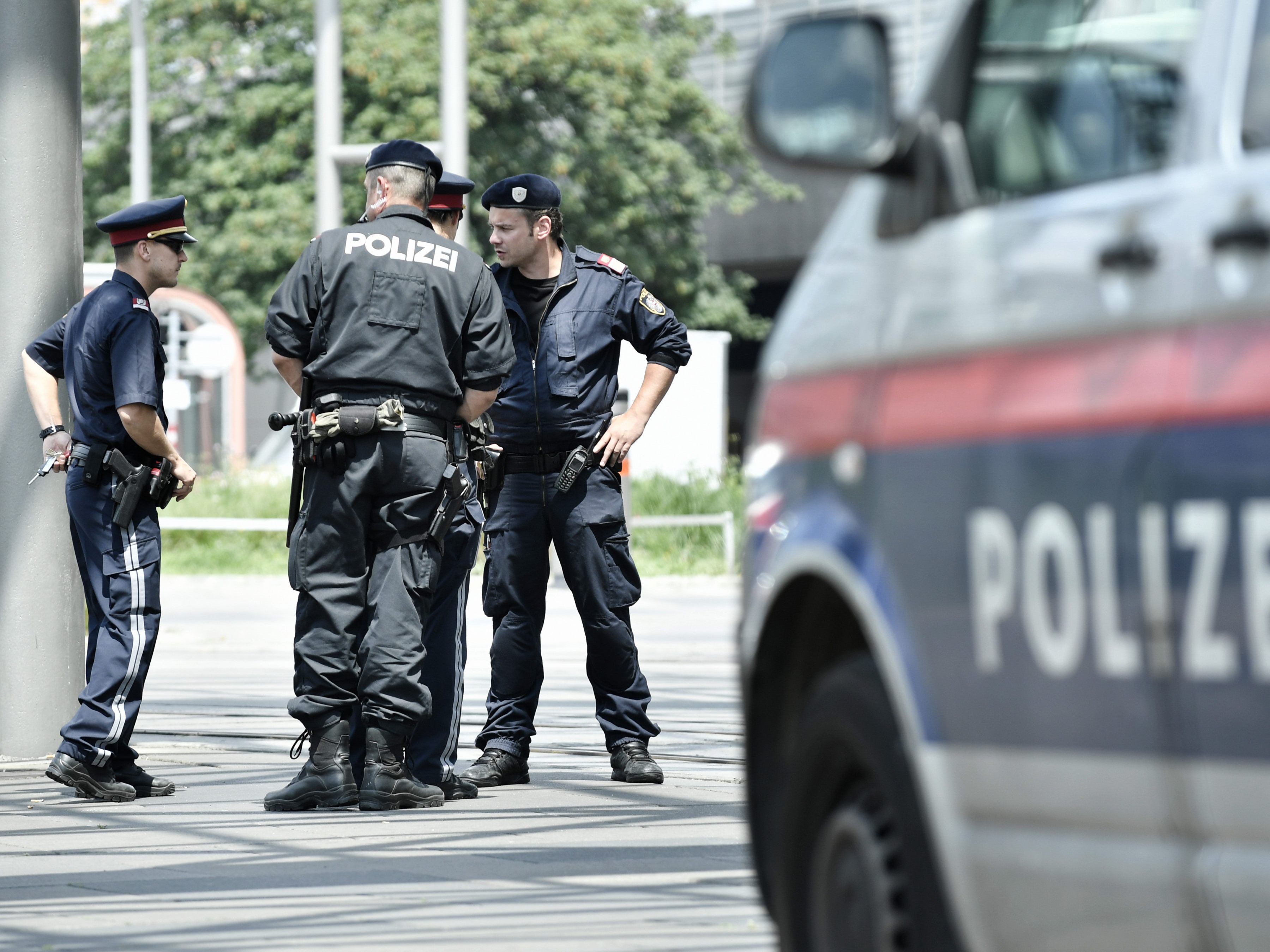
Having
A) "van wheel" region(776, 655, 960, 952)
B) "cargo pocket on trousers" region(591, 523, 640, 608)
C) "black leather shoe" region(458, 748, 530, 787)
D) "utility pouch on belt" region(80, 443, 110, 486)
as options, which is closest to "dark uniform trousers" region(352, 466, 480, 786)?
"black leather shoe" region(458, 748, 530, 787)

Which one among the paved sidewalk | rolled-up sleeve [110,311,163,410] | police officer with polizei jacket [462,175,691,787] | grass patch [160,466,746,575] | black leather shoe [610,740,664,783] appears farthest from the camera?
grass patch [160,466,746,575]

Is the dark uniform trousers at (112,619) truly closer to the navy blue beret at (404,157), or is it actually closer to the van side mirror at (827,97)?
the navy blue beret at (404,157)

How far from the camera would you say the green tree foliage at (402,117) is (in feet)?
103

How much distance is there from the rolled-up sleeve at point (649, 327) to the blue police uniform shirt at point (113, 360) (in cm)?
155

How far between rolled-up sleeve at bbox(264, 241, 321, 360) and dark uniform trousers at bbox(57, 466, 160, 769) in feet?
2.64

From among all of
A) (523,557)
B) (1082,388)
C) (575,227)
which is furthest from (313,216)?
(1082,388)

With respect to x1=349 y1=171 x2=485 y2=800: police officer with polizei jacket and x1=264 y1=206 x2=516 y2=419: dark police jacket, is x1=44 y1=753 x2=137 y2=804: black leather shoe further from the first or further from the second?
x1=264 y1=206 x2=516 y2=419: dark police jacket

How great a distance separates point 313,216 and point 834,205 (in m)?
9.85

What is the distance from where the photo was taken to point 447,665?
22.0ft

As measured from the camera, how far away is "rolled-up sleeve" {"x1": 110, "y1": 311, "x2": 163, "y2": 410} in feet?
21.5

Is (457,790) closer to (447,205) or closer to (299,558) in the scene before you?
(299,558)

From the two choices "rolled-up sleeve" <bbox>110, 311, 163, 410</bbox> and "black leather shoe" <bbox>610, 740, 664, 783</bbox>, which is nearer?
"rolled-up sleeve" <bbox>110, 311, 163, 410</bbox>

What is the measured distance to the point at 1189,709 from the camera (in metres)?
2.30

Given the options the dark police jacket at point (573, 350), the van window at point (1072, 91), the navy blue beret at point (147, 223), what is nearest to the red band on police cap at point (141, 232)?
the navy blue beret at point (147, 223)
